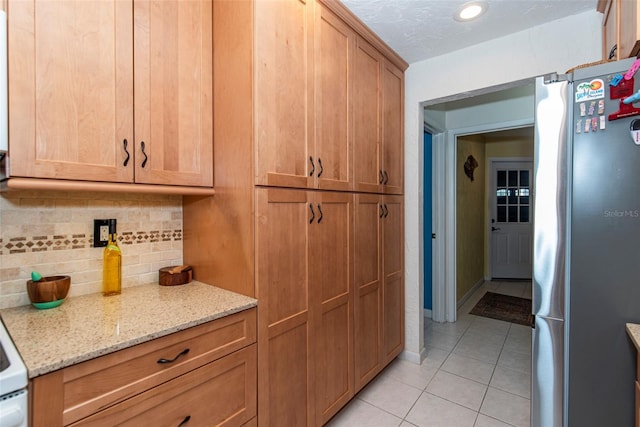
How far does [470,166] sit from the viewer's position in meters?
4.38

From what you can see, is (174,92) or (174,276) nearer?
(174,92)

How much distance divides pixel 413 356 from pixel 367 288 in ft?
3.16

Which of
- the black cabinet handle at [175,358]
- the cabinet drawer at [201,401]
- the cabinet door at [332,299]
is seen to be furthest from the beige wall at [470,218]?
the black cabinet handle at [175,358]

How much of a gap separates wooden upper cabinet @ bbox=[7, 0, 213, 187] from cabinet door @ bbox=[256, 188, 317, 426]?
0.43 meters

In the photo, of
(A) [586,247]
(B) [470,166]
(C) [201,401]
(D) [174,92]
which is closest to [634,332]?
(A) [586,247]

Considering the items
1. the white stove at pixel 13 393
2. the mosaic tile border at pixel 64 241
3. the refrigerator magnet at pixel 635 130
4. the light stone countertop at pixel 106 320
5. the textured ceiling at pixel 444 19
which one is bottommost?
the white stove at pixel 13 393

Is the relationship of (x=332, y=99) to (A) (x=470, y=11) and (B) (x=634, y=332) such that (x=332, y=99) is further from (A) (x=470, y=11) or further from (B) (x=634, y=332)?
(B) (x=634, y=332)

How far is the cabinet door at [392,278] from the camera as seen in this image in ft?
7.40

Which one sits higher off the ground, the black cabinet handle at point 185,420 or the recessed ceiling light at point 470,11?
the recessed ceiling light at point 470,11

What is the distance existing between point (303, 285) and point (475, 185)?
4.13m

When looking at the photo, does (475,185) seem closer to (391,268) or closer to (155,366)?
(391,268)

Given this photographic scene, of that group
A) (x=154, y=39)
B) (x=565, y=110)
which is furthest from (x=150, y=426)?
(x=565, y=110)

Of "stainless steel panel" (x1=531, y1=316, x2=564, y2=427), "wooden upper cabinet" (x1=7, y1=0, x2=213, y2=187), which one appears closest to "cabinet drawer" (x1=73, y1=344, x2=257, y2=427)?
"wooden upper cabinet" (x1=7, y1=0, x2=213, y2=187)

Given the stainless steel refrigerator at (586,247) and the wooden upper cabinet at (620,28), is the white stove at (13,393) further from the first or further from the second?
the wooden upper cabinet at (620,28)
